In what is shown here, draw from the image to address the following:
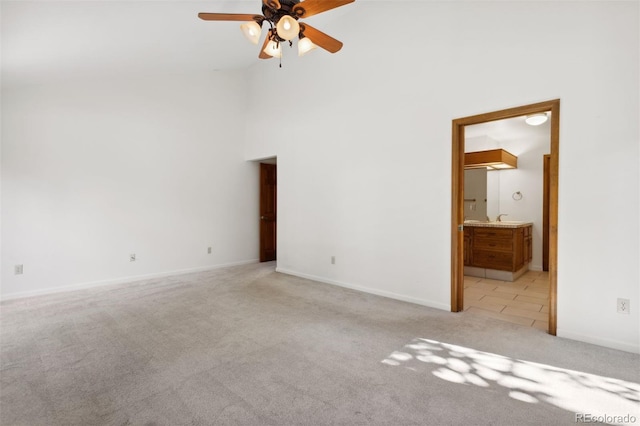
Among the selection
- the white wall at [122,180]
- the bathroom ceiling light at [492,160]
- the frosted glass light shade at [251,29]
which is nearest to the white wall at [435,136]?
the white wall at [122,180]

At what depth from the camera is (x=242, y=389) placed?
197 centimetres

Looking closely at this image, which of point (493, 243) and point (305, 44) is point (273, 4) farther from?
point (493, 243)

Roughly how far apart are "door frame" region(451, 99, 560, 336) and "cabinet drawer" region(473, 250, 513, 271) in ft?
5.96

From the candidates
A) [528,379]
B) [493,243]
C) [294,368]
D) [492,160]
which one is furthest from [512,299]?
[294,368]

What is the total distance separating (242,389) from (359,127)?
3366 mm

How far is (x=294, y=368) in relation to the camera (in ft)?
7.32

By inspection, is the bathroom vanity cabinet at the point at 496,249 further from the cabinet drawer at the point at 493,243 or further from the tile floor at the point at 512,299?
the tile floor at the point at 512,299

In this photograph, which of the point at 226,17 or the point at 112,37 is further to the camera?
the point at 112,37

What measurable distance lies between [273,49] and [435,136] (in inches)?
76.6

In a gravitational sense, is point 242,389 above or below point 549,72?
below

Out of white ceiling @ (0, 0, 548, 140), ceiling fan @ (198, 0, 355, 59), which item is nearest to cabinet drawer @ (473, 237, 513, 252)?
white ceiling @ (0, 0, 548, 140)

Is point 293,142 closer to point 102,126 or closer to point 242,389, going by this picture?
point 102,126

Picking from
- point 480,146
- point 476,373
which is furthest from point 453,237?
point 480,146

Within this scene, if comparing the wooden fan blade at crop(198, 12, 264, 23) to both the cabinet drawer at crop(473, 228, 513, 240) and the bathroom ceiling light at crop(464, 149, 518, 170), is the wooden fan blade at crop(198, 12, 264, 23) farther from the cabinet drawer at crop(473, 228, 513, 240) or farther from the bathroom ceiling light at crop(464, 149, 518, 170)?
the bathroom ceiling light at crop(464, 149, 518, 170)
